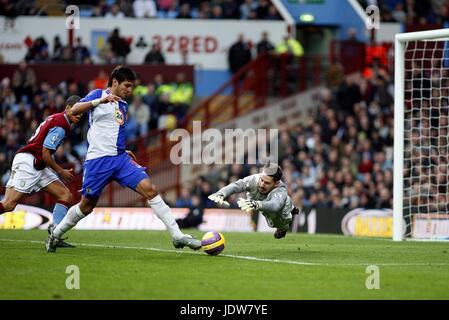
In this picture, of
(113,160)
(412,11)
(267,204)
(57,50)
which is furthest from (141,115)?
(113,160)

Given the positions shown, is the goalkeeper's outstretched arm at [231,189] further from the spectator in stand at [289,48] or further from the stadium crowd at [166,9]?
the stadium crowd at [166,9]

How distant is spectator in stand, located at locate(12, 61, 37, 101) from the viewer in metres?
28.3

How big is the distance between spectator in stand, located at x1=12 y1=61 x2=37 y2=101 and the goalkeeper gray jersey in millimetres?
14901

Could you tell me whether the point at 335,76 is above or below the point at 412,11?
below

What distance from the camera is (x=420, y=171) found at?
75.8 ft

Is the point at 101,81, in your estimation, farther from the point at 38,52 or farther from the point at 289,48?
the point at 289,48

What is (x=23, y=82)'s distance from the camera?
93.2ft

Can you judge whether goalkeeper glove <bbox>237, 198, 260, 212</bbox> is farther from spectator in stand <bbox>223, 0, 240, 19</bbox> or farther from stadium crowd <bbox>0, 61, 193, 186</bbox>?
spectator in stand <bbox>223, 0, 240, 19</bbox>

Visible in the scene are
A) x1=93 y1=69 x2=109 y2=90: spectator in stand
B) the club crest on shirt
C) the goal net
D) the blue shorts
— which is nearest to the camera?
the blue shorts

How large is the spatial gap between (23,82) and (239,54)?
6551 millimetres

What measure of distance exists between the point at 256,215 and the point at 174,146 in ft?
13.4

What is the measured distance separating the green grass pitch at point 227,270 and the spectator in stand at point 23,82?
12323 mm

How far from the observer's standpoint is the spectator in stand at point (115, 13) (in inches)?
1218

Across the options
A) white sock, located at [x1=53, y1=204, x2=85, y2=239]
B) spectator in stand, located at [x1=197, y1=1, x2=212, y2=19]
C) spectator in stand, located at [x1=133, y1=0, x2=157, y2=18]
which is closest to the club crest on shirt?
white sock, located at [x1=53, y1=204, x2=85, y2=239]
